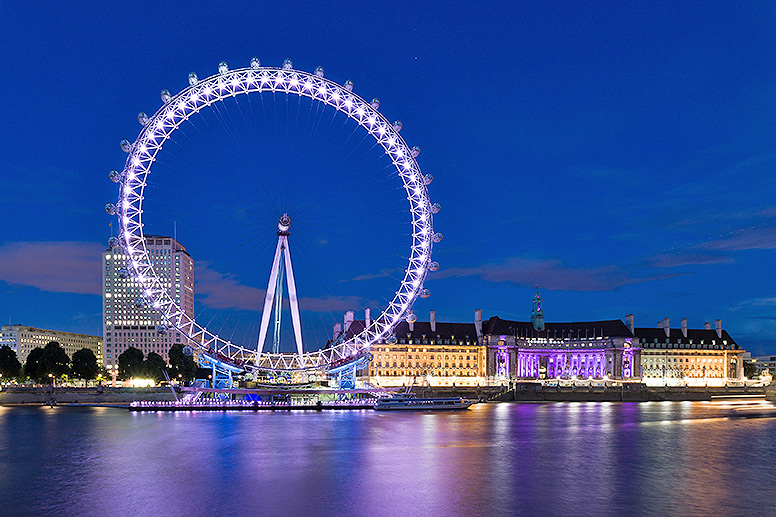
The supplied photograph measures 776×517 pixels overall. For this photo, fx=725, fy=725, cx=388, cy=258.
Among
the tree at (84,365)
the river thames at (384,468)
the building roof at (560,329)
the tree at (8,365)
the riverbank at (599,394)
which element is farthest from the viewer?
the building roof at (560,329)

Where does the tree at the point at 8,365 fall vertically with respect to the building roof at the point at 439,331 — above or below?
below

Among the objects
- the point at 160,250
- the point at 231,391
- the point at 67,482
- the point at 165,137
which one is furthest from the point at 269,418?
the point at 160,250

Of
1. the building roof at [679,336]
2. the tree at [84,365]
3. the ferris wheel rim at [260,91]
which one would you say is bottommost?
the tree at [84,365]

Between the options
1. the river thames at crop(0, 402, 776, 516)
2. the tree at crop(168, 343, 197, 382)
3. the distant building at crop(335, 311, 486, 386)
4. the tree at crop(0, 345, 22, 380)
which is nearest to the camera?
the river thames at crop(0, 402, 776, 516)

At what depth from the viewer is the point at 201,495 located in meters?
28.8

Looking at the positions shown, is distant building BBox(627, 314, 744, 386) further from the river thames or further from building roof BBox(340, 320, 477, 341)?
the river thames

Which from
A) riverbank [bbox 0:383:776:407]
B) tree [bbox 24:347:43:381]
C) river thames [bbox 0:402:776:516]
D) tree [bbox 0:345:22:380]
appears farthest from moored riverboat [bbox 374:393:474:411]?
tree [bbox 0:345:22:380]

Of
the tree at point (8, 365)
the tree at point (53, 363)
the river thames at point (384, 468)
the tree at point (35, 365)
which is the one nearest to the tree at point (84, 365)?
the tree at point (53, 363)

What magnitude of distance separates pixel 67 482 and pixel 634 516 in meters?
23.7

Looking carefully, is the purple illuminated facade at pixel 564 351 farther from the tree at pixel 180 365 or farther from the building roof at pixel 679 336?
the tree at pixel 180 365

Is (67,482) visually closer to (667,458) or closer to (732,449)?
(667,458)

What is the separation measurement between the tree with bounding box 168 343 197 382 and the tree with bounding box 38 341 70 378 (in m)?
18.1

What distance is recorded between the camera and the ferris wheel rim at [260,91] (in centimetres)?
5434

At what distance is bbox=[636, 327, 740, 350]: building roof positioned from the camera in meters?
146
